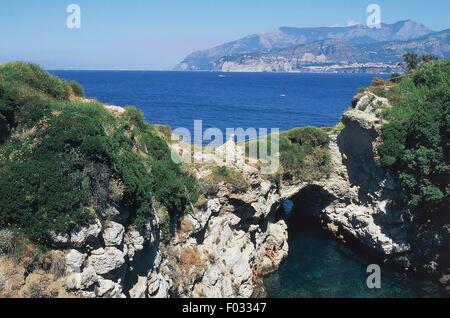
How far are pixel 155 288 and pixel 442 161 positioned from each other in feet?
70.9

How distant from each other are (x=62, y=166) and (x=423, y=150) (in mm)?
24373

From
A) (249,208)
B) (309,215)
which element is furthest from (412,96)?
(249,208)

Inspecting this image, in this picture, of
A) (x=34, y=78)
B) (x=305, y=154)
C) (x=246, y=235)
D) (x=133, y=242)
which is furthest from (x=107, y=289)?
(x=305, y=154)

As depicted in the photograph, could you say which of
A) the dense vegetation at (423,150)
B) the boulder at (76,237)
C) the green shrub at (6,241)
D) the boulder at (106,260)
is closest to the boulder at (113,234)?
the boulder at (106,260)

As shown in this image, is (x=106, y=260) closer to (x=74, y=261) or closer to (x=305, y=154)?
(x=74, y=261)

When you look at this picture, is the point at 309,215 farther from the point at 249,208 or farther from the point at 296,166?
the point at 249,208

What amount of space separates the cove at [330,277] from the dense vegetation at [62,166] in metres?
11.3

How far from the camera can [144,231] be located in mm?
22906

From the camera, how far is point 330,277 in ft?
113

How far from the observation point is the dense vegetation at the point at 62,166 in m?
19.4

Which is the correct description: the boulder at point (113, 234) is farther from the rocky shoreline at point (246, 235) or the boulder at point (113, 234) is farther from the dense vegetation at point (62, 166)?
the dense vegetation at point (62, 166)

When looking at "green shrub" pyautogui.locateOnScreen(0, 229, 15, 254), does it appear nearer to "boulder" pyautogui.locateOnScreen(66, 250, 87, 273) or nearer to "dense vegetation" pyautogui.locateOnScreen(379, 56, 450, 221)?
"boulder" pyautogui.locateOnScreen(66, 250, 87, 273)

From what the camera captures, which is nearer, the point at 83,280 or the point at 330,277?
the point at 83,280

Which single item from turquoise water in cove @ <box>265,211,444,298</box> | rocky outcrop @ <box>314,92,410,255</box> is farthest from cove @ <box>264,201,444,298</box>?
rocky outcrop @ <box>314,92,410,255</box>
